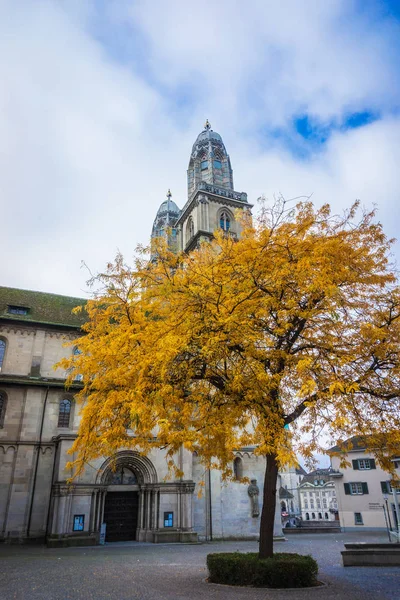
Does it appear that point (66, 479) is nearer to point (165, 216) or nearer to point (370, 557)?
point (370, 557)

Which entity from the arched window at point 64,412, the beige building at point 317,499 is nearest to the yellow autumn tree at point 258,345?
the arched window at point 64,412

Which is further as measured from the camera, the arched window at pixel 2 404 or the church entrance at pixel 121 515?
the arched window at pixel 2 404

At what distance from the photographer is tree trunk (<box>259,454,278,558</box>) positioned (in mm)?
11297

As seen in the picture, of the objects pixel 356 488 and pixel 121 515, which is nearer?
pixel 121 515

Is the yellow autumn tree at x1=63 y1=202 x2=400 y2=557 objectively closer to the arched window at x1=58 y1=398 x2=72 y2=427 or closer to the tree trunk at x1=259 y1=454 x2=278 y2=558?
the tree trunk at x1=259 y1=454 x2=278 y2=558

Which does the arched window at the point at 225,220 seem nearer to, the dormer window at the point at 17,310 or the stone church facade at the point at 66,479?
the stone church facade at the point at 66,479

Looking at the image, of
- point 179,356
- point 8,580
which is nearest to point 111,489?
point 8,580

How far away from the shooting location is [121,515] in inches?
973

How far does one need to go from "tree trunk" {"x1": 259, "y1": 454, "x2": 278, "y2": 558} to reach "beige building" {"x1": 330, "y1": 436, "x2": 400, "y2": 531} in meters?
30.5

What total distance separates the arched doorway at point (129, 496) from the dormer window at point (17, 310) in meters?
12.2

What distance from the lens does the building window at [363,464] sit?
4106 cm

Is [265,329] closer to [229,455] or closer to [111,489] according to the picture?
[229,455]

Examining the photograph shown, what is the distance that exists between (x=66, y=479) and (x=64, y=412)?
5.08 meters

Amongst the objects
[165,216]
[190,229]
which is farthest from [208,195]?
[165,216]
